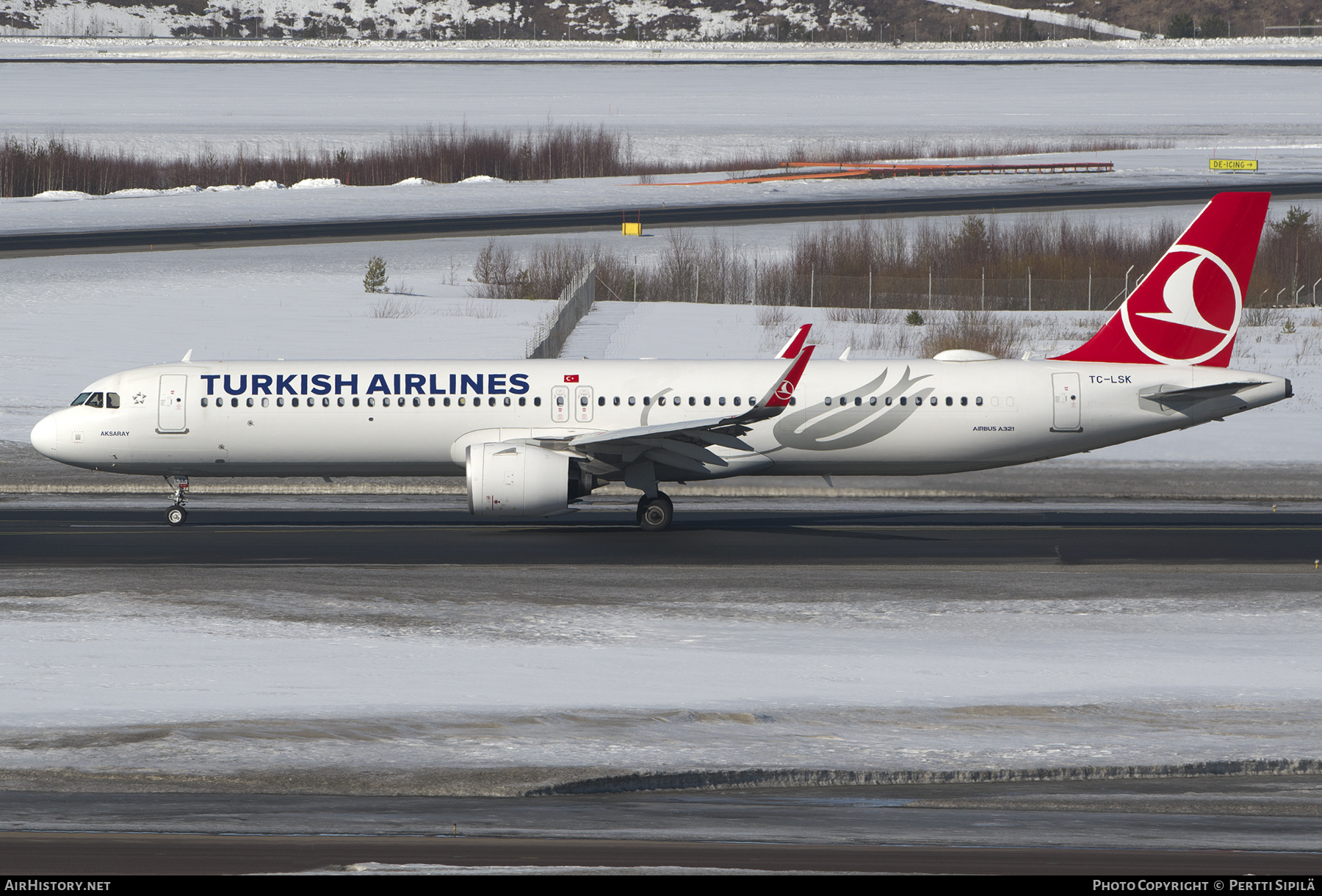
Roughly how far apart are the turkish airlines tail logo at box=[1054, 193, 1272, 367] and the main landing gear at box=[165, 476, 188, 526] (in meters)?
19.1

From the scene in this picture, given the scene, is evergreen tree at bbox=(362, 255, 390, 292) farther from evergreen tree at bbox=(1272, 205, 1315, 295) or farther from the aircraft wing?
evergreen tree at bbox=(1272, 205, 1315, 295)

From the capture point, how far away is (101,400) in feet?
103

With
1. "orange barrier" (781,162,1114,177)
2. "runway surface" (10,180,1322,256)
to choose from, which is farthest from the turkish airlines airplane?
"orange barrier" (781,162,1114,177)

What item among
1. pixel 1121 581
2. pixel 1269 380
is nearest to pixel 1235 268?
pixel 1269 380

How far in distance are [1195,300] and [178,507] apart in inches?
879

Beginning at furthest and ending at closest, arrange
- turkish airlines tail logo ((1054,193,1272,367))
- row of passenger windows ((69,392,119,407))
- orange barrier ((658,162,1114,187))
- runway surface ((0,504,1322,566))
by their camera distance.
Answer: orange barrier ((658,162,1114,187)), turkish airlines tail logo ((1054,193,1272,367)), row of passenger windows ((69,392,119,407)), runway surface ((0,504,1322,566))

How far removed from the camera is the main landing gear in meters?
30.5

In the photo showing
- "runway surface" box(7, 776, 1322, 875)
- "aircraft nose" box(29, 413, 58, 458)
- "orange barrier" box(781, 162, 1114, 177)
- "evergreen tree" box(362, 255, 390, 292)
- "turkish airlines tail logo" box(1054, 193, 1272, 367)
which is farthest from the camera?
"orange barrier" box(781, 162, 1114, 177)

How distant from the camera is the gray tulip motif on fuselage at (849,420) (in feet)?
101

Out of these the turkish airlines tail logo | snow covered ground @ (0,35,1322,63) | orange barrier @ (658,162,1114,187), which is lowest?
the turkish airlines tail logo

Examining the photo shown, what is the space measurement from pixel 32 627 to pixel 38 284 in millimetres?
39161

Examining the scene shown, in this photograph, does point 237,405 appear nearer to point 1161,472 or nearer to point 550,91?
point 1161,472

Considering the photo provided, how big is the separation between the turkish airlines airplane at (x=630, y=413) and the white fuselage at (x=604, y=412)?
0.03 meters

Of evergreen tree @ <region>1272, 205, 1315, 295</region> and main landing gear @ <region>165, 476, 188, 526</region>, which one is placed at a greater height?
evergreen tree @ <region>1272, 205, 1315, 295</region>
